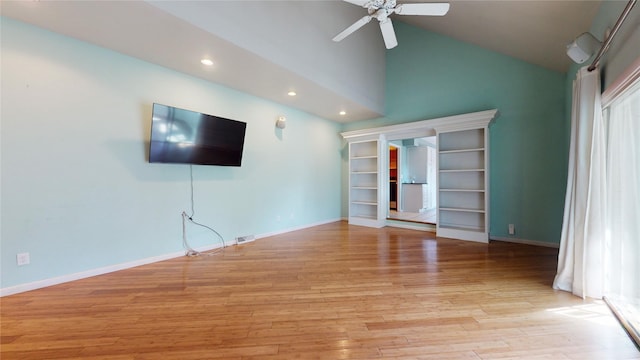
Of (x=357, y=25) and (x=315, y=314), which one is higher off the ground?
(x=357, y=25)

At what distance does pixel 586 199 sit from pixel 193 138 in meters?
4.26

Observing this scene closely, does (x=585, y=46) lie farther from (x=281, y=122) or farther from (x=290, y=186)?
(x=290, y=186)

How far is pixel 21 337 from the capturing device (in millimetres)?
1589

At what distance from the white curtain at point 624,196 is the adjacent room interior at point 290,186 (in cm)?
2

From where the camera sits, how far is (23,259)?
7.35ft

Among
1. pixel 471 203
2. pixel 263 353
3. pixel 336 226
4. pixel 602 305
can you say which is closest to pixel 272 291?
pixel 263 353

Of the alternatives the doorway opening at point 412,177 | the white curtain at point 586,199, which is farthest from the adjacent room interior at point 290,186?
the doorway opening at point 412,177

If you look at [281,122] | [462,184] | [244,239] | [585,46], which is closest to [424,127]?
[462,184]

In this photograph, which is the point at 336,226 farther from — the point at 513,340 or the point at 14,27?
the point at 14,27

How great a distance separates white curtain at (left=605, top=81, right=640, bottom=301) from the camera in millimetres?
1773

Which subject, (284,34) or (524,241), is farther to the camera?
(524,241)

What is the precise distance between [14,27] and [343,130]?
5208mm

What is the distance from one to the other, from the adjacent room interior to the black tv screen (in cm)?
3

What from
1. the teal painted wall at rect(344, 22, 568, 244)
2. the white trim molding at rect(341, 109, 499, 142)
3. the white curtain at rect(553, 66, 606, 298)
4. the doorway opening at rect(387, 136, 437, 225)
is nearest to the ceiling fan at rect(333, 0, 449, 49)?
the white curtain at rect(553, 66, 606, 298)
